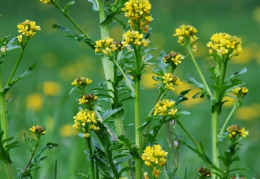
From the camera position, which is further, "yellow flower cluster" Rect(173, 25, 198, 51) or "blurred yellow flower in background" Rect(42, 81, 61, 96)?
"blurred yellow flower in background" Rect(42, 81, 61, 96)

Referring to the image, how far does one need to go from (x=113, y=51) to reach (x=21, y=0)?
8428 millimetres

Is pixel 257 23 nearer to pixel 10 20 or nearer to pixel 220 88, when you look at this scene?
pixel 10 20

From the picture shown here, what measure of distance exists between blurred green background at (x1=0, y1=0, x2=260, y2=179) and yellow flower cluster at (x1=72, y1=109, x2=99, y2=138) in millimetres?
285

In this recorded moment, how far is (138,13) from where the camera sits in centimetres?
168

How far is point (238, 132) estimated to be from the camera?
1.56 metres

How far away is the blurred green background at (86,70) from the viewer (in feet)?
9.97

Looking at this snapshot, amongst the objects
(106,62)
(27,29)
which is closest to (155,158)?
(106,62)

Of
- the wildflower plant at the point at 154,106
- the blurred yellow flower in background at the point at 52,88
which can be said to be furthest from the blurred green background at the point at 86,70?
the wildflower plant at the point at 154,106

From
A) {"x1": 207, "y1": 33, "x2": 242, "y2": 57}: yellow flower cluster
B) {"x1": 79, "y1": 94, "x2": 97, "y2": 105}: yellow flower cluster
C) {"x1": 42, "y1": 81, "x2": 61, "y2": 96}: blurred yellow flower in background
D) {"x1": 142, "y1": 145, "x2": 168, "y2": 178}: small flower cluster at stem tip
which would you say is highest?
{"x1": 42, "y1": 81, "x2": 61, "y2": 96}: blurred yellow flower in background

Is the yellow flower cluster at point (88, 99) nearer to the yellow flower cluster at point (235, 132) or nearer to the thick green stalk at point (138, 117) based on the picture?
the thick green stalk at point (138, 117)

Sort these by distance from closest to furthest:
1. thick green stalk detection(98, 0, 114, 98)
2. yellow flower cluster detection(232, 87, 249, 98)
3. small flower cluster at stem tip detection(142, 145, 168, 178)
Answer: small flower cluster at stem tip detection(142, 145, 168, 178)
yellow flower cluster detection(232, 87, 249, 98)
thick green stalk detection(98, 0, 114, 98)

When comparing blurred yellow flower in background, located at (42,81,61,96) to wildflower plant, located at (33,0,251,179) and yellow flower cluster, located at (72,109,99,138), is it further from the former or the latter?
yellow flower cluster, located at (72,109,99,138)

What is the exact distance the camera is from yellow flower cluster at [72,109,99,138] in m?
1.66

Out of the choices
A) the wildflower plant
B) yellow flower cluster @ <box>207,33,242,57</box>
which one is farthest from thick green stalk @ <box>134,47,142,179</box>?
yellow flower cluster @ <box>207,33,242,57</box>
